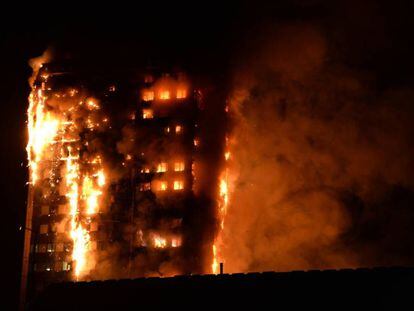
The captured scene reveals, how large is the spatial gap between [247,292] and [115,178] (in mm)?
16755

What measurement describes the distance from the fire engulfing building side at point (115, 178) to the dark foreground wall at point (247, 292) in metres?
11.6

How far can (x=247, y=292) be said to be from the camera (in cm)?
1179

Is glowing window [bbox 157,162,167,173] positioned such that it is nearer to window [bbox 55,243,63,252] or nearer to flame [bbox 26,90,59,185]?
flame [bbox 26,90,59,185]

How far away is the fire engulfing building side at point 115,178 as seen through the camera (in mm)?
25156

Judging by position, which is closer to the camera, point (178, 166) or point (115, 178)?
point (115, 178)

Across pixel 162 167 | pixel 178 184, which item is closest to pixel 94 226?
pixel 162 167

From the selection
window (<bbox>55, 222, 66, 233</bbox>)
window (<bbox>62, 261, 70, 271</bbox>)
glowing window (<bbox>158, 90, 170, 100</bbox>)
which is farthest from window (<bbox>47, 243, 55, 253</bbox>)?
glowing window (<bbox>158, 90, 170, 100</bbox>)

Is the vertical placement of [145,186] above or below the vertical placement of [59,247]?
above

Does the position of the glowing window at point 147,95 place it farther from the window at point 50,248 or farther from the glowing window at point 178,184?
the window at point 50,248

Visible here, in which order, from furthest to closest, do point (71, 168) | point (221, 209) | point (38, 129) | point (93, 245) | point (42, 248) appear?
point (42, 248) → point (221, 209) → point (71, 168) → point (93, 245) → point (38, 129)

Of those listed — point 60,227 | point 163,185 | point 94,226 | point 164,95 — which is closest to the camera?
point 94,226

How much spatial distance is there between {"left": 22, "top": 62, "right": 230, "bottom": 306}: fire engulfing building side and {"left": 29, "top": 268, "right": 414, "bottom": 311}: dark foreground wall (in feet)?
38.0

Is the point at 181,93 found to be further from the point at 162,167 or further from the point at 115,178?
the point at 115,178

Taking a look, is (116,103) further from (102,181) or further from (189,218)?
(189,218)
